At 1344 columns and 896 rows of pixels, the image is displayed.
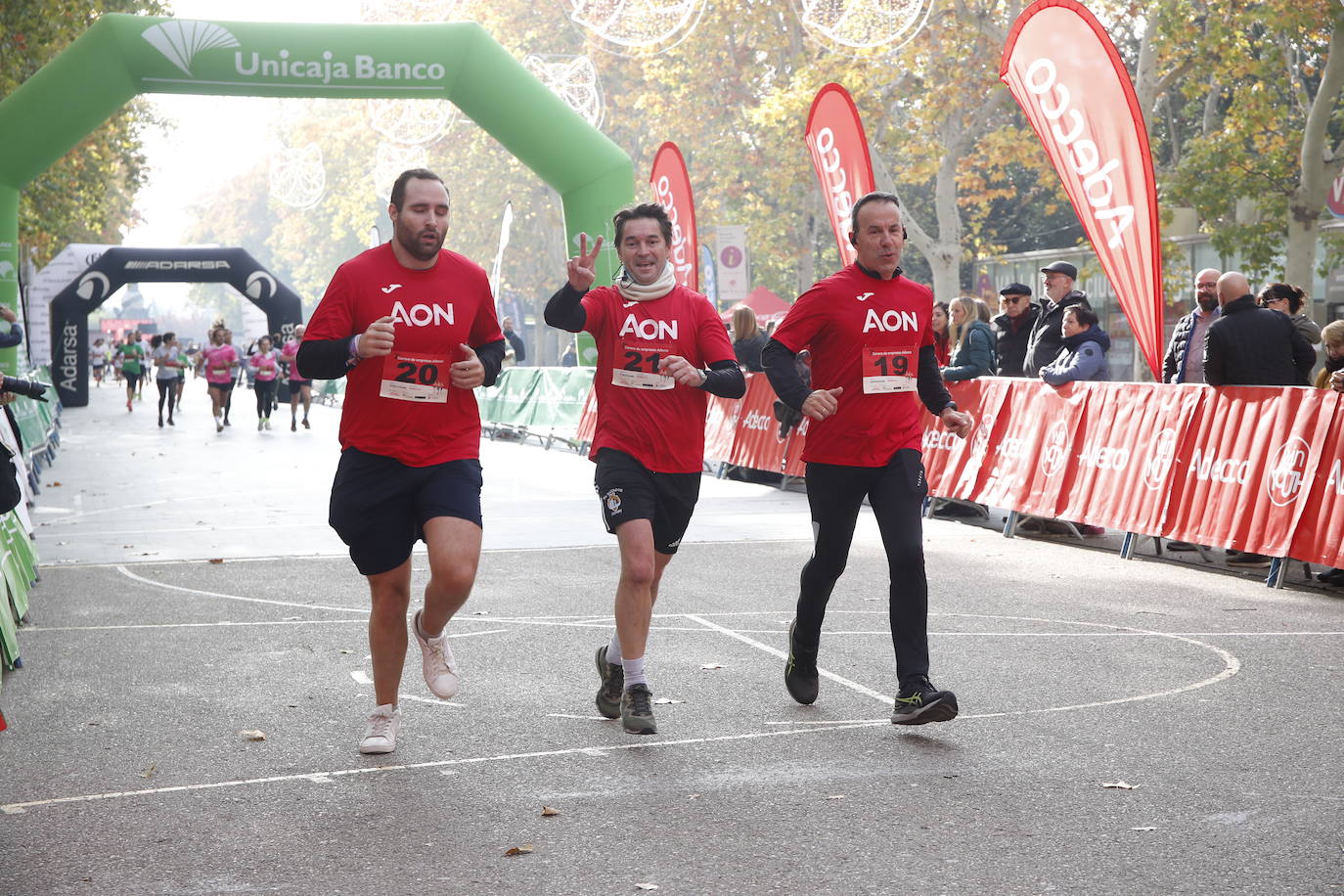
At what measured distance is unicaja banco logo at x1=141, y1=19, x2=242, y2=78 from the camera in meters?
19.8

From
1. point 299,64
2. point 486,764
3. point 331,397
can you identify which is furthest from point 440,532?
point 331,397

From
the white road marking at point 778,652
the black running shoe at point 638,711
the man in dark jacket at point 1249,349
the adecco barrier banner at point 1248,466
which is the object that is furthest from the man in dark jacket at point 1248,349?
the black running shoe at point 638,711

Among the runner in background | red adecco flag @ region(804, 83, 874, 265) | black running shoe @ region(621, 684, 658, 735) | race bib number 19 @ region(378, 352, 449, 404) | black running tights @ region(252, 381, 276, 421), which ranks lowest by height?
the runner in background

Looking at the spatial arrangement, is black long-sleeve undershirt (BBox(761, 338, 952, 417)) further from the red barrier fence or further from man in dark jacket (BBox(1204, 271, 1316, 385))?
man in dark jacket (BBox(1204, 271, 1316, 385))

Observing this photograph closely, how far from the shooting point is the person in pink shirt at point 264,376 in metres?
29.1

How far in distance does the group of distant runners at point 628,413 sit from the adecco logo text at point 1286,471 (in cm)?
415

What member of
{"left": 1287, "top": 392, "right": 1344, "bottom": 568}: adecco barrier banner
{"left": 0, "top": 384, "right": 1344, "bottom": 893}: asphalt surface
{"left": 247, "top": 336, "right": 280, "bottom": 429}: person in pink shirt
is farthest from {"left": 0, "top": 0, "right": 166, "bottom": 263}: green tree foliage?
{"left": 1287, "top": 392, "right": 1344, "bottom": 568}: adecco barrier banner

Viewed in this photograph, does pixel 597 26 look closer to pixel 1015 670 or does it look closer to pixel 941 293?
pixel 941 293

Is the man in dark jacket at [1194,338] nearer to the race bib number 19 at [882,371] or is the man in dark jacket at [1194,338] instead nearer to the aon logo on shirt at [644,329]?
the race bib number 19 at [882,371]

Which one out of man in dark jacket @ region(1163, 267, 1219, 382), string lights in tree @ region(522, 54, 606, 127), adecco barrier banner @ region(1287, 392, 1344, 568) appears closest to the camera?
adecco barrier banner @ region(1287, 392, 1344, 568)

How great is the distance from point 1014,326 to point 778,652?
670cm

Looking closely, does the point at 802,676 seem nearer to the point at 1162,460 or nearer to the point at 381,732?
the point at 381,732

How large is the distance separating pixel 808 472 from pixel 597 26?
51.3 feet

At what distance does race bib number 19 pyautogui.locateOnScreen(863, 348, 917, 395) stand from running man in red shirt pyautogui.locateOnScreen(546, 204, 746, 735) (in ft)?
1.64
